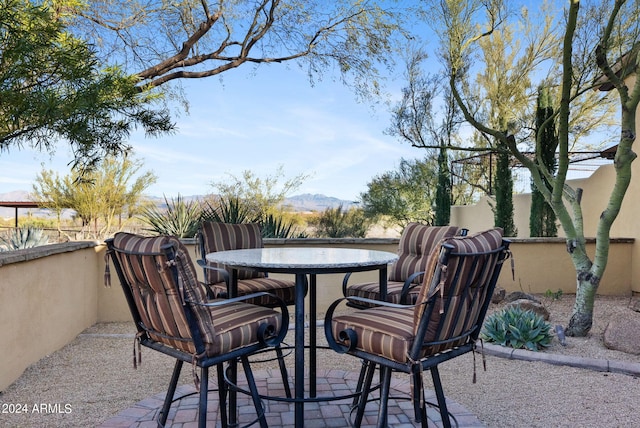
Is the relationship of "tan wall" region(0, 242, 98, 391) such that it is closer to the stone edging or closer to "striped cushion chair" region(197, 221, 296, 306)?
"striped cushion chair" region(197, 221, 296, 306)

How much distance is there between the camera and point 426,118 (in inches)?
369

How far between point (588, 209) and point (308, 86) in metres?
5.55

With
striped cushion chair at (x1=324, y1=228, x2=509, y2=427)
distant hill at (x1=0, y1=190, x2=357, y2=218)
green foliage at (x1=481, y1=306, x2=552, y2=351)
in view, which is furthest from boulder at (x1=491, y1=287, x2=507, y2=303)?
distant hill at (x1=0, y1=190, x2=357, y2=218)

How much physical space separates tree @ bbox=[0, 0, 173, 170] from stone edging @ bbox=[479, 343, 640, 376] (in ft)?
11.8

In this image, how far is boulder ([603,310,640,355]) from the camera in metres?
3.34

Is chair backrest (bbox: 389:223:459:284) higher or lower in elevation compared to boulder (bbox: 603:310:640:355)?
higher

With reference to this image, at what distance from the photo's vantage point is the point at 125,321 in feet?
15.1

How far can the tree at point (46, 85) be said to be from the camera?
291cm

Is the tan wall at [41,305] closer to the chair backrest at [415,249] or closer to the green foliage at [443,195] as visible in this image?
the chair backrest at [415,249]

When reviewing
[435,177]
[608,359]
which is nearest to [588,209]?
[608,359]

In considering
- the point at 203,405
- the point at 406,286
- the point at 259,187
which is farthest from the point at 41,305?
the point at 259,187

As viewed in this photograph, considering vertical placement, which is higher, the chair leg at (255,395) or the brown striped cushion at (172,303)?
the brown striped cushion at (172,303)

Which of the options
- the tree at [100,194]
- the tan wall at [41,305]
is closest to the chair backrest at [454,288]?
the tan wall at [41,305]

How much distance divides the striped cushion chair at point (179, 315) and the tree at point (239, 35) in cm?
584
